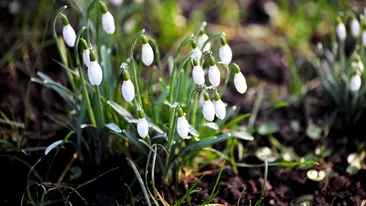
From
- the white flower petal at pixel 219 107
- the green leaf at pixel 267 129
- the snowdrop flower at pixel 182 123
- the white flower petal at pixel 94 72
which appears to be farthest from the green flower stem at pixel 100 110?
the green leaf at pixel 267 129

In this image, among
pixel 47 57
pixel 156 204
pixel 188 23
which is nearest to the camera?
pixel 156 204

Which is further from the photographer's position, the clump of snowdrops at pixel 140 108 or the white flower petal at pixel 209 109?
the clump of snowdrops at pixel 140 108

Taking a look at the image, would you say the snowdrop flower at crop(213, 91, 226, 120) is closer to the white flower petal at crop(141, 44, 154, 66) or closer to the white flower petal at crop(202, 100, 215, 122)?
the white flower petal at crop(202, 100, 215, 122)

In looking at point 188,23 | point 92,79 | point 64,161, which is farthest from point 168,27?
point 92,79

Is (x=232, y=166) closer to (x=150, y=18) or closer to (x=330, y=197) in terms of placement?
(x=330, y=197)

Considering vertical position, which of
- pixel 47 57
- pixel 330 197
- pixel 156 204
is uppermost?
pixel 47 57

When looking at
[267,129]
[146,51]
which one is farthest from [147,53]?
[267,129]

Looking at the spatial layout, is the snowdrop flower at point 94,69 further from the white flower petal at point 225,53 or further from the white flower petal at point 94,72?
the white flower petal at point 225,53

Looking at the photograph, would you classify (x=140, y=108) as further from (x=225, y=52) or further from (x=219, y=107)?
(x=225, y=52)
